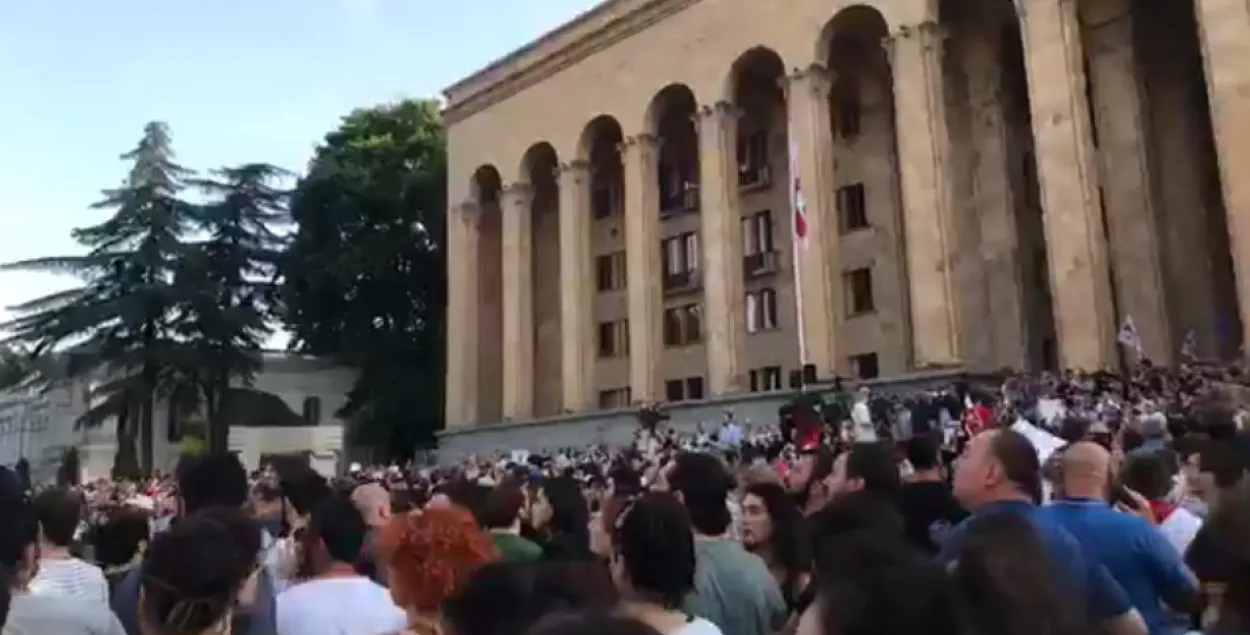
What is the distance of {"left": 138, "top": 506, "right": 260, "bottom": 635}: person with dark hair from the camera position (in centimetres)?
328

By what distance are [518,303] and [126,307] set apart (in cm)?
1637

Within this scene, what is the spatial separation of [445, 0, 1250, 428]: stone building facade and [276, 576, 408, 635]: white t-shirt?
21954 millimetres

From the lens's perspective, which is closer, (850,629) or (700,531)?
(850,629)

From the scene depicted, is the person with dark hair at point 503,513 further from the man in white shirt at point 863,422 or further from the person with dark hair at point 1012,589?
the man in white shirt at point 863,422

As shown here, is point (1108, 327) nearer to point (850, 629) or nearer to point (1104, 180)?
point (1104, 180)

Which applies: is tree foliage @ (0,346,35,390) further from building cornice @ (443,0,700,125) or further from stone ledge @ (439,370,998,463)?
building cornice @ (443,0,700,125)

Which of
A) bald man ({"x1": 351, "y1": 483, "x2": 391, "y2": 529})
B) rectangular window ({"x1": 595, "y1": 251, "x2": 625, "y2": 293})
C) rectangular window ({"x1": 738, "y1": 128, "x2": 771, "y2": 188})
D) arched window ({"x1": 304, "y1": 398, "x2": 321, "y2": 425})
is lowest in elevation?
bald man ({"x1": 351, "y1": 483, "x2": 391, "y2": 529})

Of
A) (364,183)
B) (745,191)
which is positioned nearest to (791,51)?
(745,191)

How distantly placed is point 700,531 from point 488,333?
3771cm

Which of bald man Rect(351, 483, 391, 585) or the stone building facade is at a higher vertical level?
the stone building facade

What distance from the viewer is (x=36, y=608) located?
142 inches

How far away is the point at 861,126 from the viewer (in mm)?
33938

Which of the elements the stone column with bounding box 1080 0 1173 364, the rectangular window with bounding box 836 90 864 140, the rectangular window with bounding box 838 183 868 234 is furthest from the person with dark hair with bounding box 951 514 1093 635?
the rectangular window with bounding box 836 90 864 140

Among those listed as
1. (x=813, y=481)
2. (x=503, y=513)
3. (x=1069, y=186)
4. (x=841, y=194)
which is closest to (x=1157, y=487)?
(x=813, y=481)
